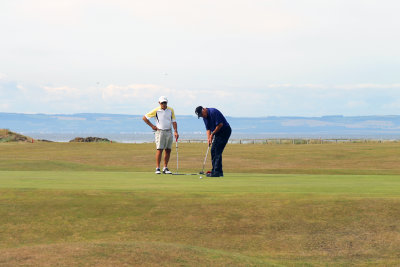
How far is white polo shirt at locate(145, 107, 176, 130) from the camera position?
18.8 meters

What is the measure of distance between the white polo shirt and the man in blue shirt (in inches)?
71.4

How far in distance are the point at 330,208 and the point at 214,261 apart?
3771 millimetres

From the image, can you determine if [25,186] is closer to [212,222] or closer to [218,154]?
[212,222]

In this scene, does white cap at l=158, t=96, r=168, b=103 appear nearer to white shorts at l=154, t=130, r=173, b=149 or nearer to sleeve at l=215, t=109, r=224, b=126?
white shorts at l=154, t=130, r=173, b=149

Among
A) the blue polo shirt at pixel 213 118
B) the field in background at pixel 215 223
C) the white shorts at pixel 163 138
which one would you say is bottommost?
the field in background at pixel 215 223

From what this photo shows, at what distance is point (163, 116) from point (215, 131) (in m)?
2.32

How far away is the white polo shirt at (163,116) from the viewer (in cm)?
1880

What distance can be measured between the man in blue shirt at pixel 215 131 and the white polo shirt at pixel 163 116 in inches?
71.4

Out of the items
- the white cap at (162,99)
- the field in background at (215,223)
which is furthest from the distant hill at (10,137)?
the field in background at (215,223)

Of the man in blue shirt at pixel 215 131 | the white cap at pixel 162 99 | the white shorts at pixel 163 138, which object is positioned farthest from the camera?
the white shorts at pixel 163 138

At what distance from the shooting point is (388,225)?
32.0ft

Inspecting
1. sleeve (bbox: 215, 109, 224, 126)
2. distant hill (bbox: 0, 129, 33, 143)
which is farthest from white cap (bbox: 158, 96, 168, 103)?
distant hill (bbox: 0, 129, 33, 143)

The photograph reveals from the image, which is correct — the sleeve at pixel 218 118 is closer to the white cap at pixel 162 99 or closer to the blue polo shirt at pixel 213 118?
the blue polo shirt at pixel 213 118

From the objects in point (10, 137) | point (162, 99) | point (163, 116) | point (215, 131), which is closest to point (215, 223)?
point (215, 131)
